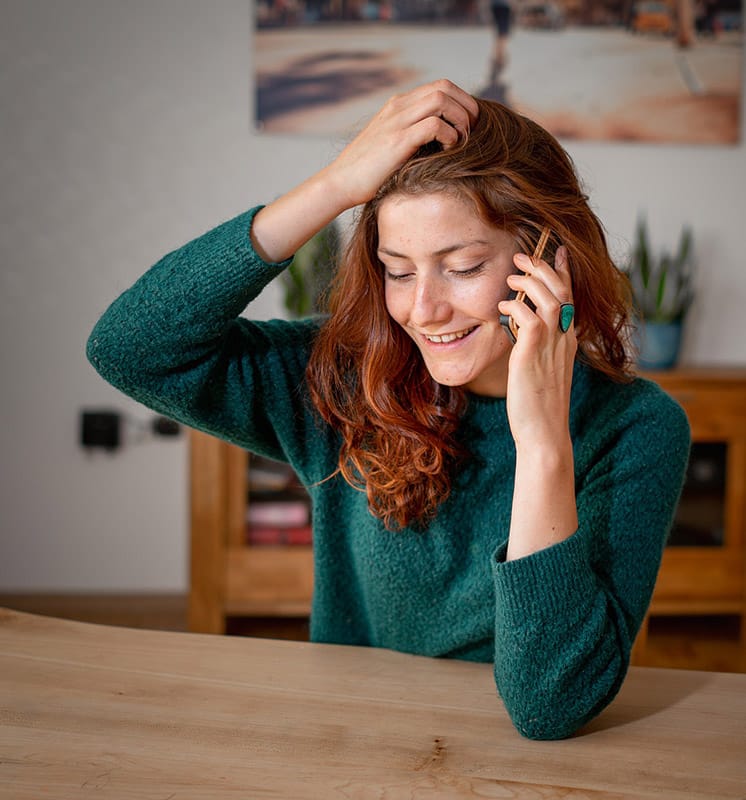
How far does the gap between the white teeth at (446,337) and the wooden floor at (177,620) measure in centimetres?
212

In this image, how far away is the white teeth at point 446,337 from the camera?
3.93 ft

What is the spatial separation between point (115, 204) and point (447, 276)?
2299 millimetres

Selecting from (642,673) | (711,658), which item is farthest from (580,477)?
(711,658)

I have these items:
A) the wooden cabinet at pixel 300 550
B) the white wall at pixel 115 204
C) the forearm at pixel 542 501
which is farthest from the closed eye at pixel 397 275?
the white wall at pixel 115 204

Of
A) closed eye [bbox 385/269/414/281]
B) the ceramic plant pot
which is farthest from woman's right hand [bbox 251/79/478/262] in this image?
the ceramic plant pot

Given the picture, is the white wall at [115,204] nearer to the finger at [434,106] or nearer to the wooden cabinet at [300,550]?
the wooden cabinet at [300,550]

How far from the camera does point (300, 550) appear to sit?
2.98 meters

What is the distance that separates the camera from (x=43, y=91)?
3123 mm

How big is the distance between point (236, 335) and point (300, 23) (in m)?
2.18

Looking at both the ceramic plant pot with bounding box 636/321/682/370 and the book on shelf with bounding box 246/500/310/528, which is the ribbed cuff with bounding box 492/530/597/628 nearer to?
the book on shelf with bounding box 246/500/310/528

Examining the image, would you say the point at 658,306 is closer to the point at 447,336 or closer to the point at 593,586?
the point at 447,336

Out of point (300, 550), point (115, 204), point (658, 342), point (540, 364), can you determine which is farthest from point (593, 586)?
point (115, 204)

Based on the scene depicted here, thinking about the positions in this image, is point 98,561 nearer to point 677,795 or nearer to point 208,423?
point 208,423

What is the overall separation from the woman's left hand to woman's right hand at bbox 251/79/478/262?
0.21 metres
